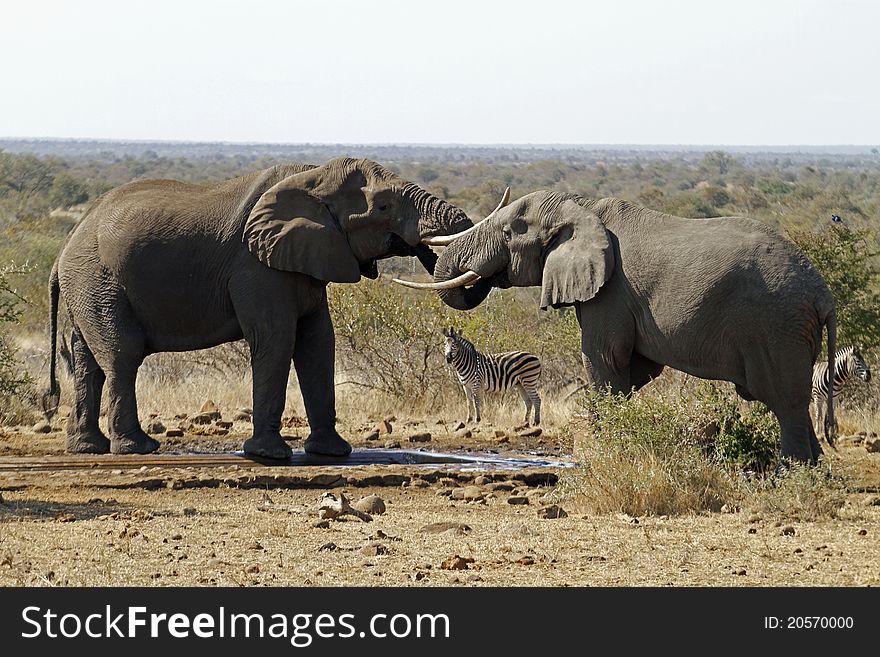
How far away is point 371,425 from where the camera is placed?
655 inches

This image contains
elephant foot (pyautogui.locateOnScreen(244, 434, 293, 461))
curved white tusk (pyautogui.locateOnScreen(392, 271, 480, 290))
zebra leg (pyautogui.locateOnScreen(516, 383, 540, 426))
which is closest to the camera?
curved white tusk (pyautogui.locateOnScreen(392, 271, 480, 290))

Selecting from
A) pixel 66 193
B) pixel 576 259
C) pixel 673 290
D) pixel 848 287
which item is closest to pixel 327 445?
pixel 576 259

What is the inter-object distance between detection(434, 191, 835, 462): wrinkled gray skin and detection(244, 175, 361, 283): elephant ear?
125 cm

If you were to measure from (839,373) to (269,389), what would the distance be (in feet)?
21.5

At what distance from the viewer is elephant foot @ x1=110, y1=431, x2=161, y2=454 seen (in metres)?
14.0

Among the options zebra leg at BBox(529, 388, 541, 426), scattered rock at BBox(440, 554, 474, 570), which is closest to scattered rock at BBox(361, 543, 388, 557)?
scattered rock at BBox(440, 554, 474, 570)

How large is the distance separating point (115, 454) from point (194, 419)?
8.73 feet

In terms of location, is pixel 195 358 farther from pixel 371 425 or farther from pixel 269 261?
pixel 269 261

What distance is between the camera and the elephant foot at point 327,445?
14.1 m

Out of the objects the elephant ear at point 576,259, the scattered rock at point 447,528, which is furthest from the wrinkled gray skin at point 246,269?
the scattered rock at point 447,528

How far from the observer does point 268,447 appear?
534 inches

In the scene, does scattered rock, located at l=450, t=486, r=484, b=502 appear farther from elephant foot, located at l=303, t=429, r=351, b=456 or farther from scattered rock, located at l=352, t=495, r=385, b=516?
elephant foot, located at l=303, t=429, r=351, b=456

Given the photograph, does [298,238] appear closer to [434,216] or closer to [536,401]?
[434,216]

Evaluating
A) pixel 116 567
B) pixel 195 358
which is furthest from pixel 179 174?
pixel 116 567
